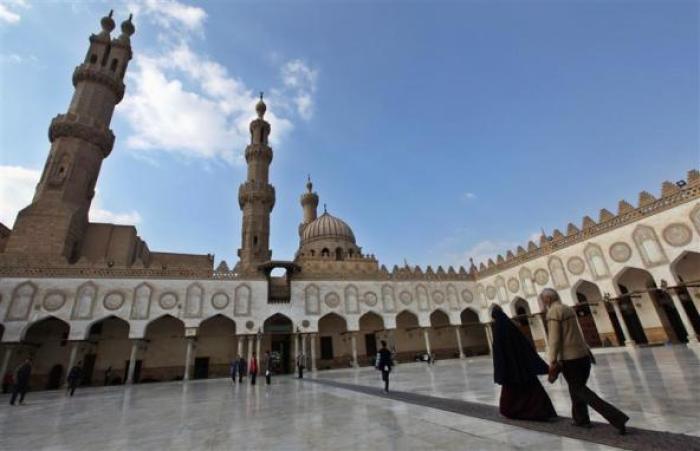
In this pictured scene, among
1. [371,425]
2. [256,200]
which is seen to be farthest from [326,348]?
[371,425]

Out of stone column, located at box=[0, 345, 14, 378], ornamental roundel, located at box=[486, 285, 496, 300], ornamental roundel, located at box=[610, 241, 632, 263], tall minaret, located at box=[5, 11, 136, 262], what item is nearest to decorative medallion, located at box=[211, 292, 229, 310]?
tall minaret, located at box=[5, 11, 136, 262]

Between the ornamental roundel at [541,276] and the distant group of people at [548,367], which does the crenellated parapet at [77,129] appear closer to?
the distant group of people at [548,367]

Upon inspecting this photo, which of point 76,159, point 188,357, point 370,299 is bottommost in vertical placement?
point 188,357

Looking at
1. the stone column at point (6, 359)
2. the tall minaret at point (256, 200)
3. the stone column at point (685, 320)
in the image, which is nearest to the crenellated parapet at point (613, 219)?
the stone column at point (685, 320)

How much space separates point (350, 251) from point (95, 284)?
73.0ft

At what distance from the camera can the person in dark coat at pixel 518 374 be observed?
3982 millimetres

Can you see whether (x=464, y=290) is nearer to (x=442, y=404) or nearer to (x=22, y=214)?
(x=442, y=404)

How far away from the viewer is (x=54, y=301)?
19.3 m

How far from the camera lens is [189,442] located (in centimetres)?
436

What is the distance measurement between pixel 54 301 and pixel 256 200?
50.2 ft

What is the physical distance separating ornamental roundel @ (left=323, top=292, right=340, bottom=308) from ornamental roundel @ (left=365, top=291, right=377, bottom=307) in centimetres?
222

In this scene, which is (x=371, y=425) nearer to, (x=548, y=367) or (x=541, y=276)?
(x=548, y=367)

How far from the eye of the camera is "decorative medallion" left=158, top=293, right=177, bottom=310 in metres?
21.0

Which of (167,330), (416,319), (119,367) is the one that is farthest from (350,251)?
(119,367)
